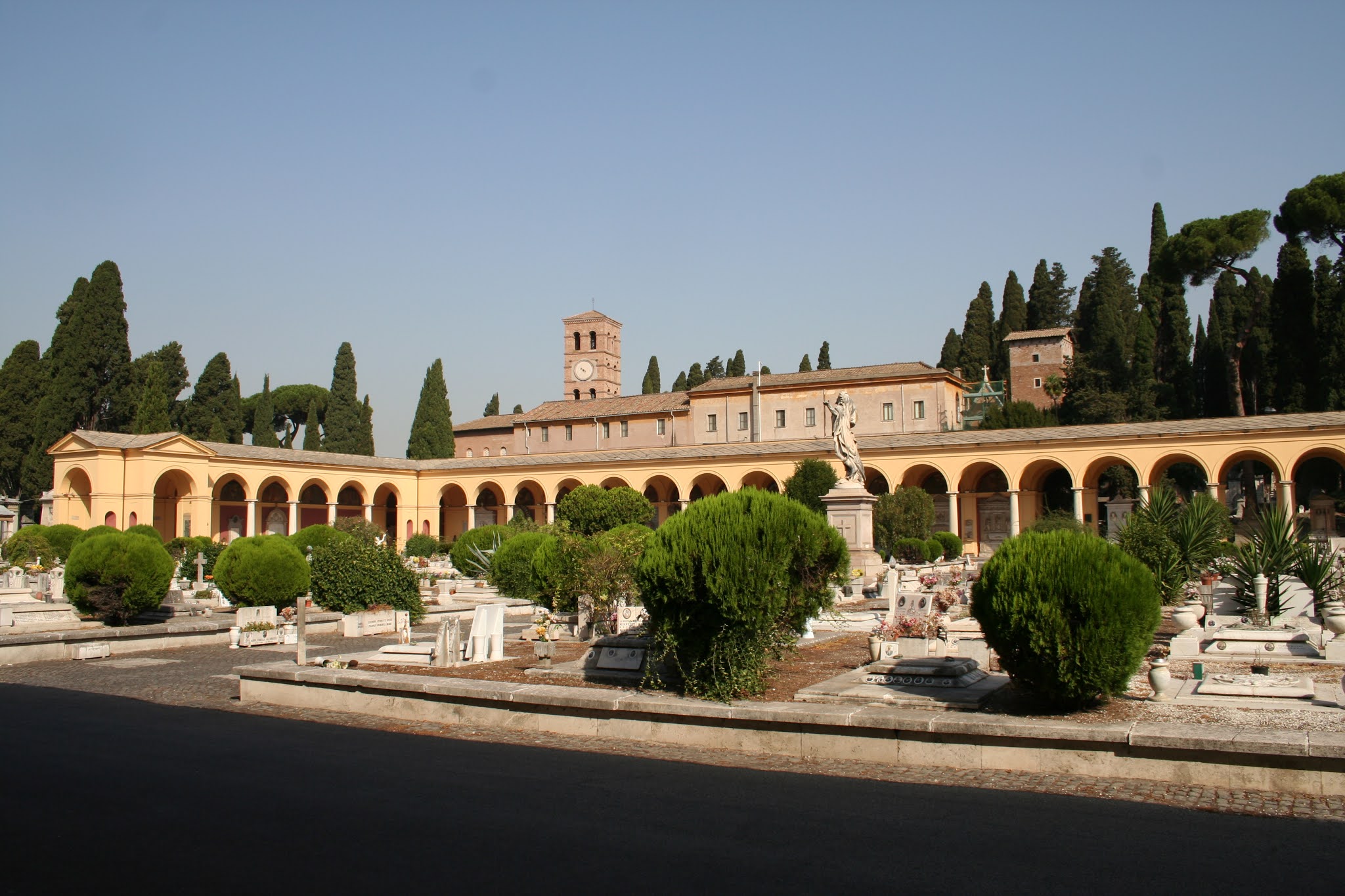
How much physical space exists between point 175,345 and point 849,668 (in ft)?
204

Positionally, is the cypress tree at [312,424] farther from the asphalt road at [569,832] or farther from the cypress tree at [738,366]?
the asphalt road at [569,832]

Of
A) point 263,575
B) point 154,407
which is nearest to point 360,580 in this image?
point 263,575

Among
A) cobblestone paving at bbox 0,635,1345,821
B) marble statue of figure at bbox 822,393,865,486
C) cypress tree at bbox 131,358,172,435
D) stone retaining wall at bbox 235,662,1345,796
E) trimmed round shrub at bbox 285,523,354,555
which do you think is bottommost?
cobblestone paving at bbox 0,635,1345,821

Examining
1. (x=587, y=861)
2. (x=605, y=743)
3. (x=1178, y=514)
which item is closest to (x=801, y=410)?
(x=1178, y=514)

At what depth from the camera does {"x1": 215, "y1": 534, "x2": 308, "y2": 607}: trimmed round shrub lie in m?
17.9

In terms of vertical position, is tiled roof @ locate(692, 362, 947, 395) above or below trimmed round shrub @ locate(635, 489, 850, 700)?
above

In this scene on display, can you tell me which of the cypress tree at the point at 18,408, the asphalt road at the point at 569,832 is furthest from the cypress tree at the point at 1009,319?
the asphalt road at the point at 569,832

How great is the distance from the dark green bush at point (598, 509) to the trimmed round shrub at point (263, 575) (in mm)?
14087

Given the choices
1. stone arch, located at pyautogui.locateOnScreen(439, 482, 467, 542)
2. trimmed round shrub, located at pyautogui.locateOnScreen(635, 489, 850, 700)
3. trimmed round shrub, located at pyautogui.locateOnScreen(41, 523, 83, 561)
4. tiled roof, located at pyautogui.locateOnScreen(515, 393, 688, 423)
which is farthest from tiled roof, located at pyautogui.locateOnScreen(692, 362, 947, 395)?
trimmed round shrub, located at pyautogui.locateOnScreen(635, 489, 850, 700)

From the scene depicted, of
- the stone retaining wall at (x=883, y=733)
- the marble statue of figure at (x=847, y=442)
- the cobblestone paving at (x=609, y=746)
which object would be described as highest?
the marble statue of figure at (x=847, y=442)

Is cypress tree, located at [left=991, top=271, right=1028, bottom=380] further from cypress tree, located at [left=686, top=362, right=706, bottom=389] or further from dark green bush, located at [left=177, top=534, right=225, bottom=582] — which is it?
dark green bush, located at [left=177, top=534, right=225, bottom=582]

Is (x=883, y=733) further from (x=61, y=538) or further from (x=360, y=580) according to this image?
(x=61, y=538)

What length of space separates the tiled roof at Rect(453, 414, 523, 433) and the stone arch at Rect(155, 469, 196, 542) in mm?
21234

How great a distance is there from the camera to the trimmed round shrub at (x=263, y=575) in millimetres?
17906
